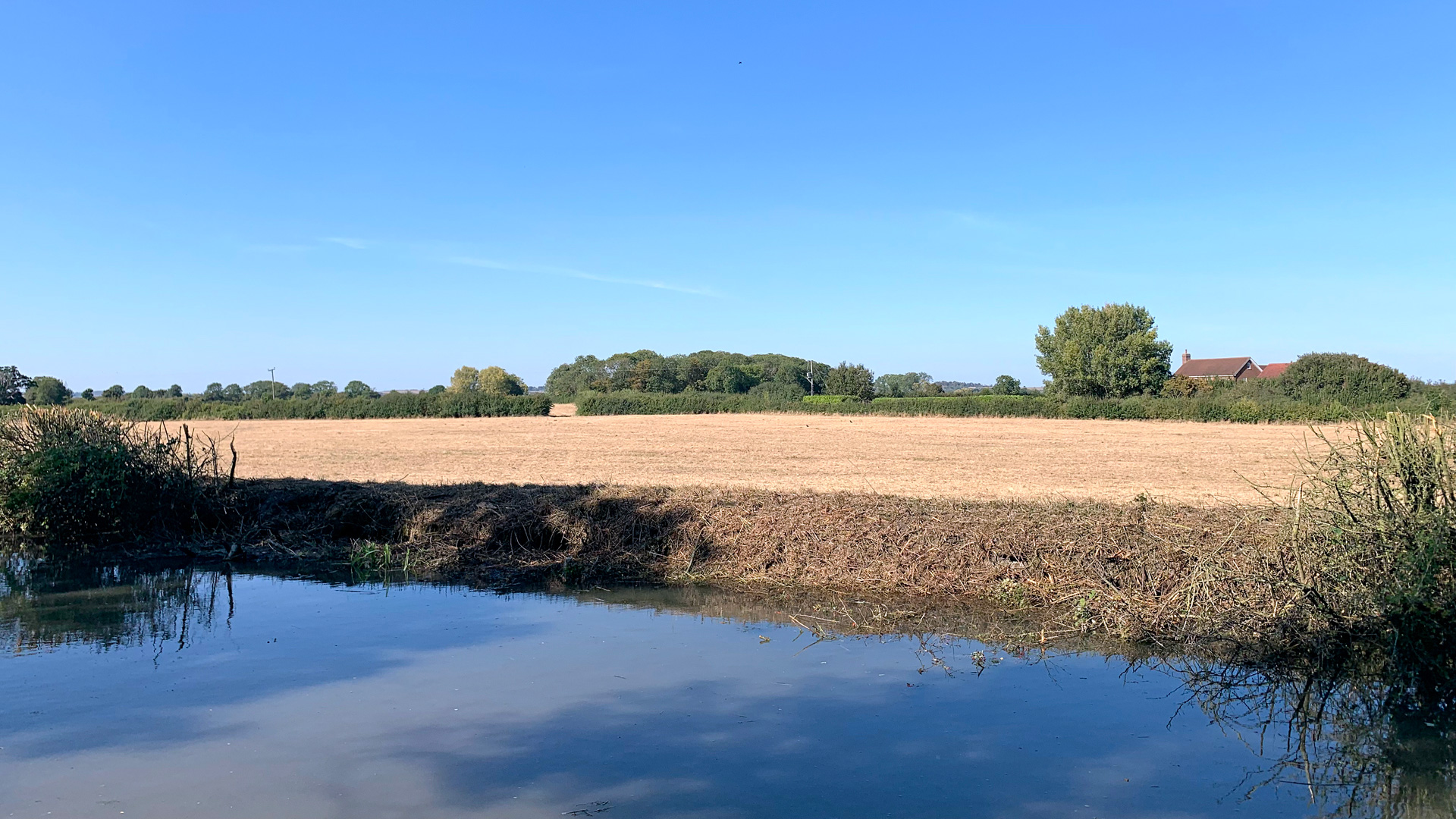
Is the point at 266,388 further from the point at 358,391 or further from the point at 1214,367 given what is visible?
the point at 1214,367

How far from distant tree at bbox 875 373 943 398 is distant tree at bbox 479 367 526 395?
53.9 m

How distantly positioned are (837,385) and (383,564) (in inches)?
3670

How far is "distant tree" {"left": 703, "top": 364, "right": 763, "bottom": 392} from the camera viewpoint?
407 ft

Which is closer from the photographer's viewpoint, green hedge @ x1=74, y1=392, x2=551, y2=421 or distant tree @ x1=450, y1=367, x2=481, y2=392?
green hedge @ x1=74, y1=392, x2=551, y2=421

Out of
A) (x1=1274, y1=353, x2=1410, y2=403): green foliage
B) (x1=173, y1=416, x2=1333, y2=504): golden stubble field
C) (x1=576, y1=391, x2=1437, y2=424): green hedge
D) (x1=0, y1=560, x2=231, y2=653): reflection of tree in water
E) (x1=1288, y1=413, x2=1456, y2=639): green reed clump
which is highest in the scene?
(x1=1274, y1=353, x2=1410, y2=403): green foliage

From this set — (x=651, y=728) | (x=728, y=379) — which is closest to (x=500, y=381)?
(x=728, y=379)

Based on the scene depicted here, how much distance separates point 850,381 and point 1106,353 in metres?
26.5

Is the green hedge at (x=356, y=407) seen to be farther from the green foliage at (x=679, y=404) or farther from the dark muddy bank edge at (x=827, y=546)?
the dark muddy bank edge at (x=827, y=546)

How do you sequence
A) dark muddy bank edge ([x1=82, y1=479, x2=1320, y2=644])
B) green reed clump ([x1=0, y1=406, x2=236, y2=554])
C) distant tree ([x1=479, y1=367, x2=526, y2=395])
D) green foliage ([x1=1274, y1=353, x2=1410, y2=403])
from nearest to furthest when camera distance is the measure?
dark muddy bank edge ([x1=82, y1=479, x2=1320, y2=644])
green reed clump ([x1=0, y1=406, x2=236, y2=554])
green foliage ([x1=1274, y1=353, x2=1410, y2=403])
distant tree ([x1=479, y1=367, x2=526, y2=395])

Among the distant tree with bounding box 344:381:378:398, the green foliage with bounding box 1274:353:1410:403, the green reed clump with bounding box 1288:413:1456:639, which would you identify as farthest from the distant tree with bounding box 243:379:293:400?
the green reed clump with bounding box 1288:413:1456:639

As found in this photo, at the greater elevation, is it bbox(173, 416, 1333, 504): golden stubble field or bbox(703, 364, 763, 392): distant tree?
bbox(703, 364, 763, 392): distant tree

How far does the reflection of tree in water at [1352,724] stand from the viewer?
16.1 feet

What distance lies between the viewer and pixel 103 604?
9188 mm

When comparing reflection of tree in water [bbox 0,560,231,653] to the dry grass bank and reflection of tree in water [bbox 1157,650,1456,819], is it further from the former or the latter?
reflection of tree in water [bbox 1157,650,1456,819]
